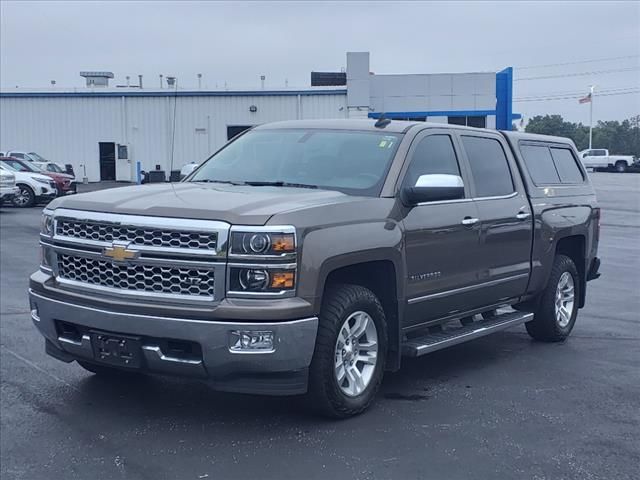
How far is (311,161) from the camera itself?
6309mm

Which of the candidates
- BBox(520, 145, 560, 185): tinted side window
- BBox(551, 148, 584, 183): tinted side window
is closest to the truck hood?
BBox(520, 145, 560, 185): tinted side window

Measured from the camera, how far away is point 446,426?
5.42 meters

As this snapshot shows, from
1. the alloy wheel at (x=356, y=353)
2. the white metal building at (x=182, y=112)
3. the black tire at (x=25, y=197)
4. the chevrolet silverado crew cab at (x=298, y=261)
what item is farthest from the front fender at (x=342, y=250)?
the white metal building at (x=182, y=112)

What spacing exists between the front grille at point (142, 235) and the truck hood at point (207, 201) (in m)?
0.10

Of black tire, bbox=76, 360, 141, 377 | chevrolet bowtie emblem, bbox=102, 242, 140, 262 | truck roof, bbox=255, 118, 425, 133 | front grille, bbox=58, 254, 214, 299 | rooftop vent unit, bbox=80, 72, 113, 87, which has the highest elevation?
rooftop vent unit, bbox=80, 72, 113, 87

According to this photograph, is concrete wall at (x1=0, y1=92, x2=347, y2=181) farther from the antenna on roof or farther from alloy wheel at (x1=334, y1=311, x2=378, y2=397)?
alloy wheel at (x1=334, y1=311, x2=378, y2=397)

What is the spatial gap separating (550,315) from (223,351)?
4.30 m

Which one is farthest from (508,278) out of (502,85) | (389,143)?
(502,85)

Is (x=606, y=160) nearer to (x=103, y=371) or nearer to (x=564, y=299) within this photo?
(x=564, y=299)

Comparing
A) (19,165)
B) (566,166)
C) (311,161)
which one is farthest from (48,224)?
(19,165)

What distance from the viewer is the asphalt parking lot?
4.68 metres

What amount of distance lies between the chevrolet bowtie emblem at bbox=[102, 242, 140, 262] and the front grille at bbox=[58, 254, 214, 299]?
0.05 metres

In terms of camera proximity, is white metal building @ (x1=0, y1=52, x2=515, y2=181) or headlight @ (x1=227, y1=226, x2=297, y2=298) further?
white metal building @ (x1=0, y1=52, x2=515, y2=181)

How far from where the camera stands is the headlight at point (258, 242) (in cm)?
475
